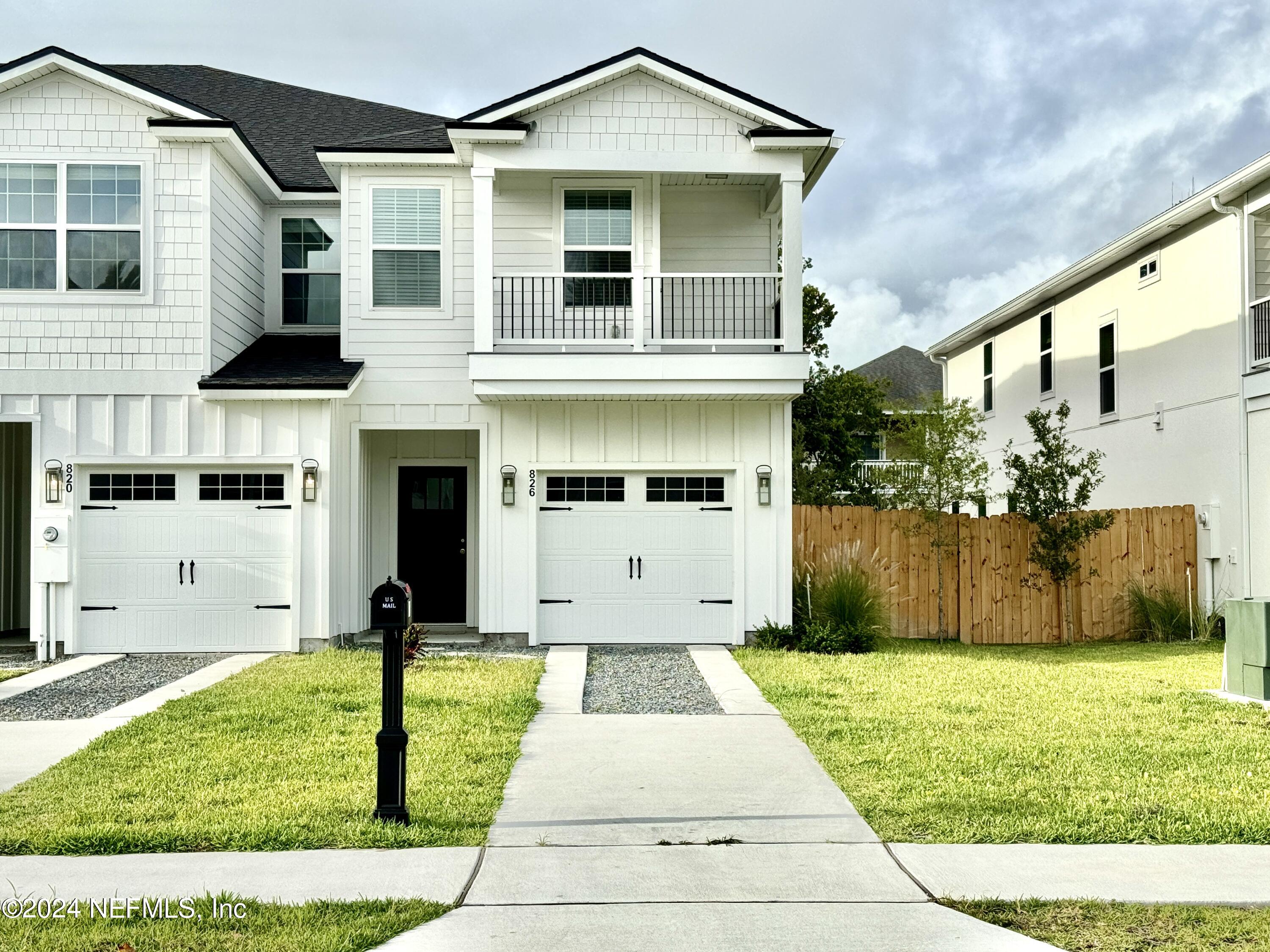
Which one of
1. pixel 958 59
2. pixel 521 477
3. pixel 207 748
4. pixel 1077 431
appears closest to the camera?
pixel 207 748

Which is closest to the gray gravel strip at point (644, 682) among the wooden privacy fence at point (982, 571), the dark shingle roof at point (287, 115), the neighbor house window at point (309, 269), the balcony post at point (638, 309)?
the wooden privacy fence at point (982, 571)

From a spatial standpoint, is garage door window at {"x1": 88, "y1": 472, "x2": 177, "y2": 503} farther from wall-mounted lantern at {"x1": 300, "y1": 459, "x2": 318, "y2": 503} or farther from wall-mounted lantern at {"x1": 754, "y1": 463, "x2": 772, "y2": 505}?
wall-mounted lantern at {"x1": 754, "y1": 463, "x2": 772, "y2": 505}

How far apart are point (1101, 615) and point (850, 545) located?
380cm

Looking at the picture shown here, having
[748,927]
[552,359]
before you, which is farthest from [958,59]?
[748,927]

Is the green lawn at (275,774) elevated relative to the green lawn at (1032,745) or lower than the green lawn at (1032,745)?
elevated

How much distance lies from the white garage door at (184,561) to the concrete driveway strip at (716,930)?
9.71m

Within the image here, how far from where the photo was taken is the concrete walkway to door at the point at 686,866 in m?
4.44

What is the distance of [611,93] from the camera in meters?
13.9

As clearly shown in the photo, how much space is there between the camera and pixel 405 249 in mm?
14547

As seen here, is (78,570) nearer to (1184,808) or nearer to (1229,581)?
(1184,808)

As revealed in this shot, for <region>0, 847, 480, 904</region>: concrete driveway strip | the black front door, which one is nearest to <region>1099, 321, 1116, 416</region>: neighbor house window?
the black front door

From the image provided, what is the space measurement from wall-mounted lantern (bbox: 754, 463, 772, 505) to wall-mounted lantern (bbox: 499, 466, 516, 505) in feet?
9.91

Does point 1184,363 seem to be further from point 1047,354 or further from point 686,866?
point 686,866

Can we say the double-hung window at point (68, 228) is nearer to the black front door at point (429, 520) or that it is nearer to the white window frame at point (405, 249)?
the white window frame at point (405, 249)
